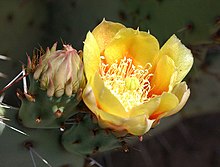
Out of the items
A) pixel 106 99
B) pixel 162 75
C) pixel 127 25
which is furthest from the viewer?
pixel 127 25

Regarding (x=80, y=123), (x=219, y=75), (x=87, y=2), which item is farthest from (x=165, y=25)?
(x=80, y=123)

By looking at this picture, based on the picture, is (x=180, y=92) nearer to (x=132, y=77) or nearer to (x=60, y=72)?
(x=132, y=77)

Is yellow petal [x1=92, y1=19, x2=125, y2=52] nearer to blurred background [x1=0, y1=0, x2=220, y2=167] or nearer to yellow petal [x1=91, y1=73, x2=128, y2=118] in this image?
yellow petal [x1=91, y1=73, x2=128, y2=118]

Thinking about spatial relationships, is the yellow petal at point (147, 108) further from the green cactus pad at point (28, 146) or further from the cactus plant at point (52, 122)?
the green cactus pad at point (28, 146)

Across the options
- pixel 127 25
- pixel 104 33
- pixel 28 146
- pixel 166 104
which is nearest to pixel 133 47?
pixel 104 33

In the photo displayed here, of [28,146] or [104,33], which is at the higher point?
[104,33]

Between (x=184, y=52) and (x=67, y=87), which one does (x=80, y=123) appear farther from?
(x=184, y=52)
